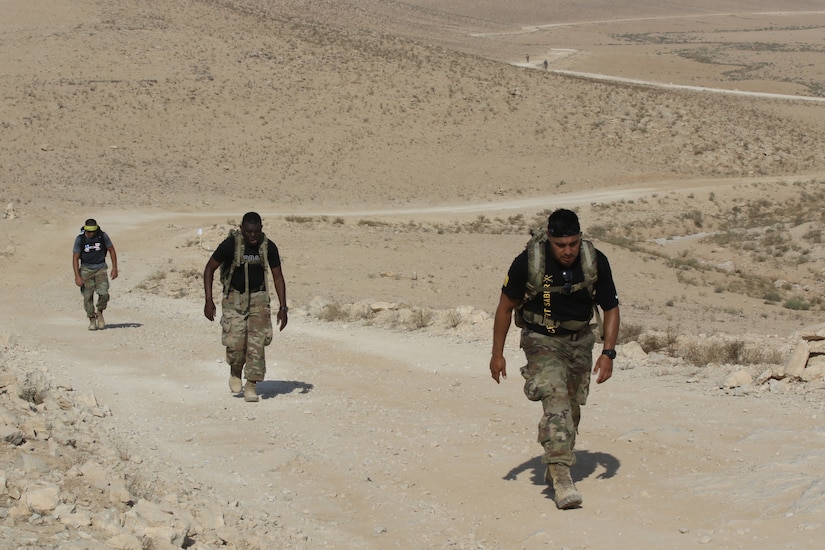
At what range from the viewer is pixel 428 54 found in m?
64.7

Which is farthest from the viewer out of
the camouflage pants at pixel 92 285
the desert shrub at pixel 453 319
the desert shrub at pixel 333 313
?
the desert shrub at pixel 333 313

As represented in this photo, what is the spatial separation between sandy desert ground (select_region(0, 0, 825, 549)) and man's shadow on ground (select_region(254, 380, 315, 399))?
15cm

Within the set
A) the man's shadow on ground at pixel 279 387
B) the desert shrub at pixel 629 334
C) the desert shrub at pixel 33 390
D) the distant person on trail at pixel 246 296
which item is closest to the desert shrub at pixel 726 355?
the desert shrub at pixel 629 334

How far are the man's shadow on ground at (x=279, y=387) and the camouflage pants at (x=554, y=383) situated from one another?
4.33 meters

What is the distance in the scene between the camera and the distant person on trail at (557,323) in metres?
6.06

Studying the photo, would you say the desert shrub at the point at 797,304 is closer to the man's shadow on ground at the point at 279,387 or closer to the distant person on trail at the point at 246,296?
the man's shadow on ground at the point at 279,387

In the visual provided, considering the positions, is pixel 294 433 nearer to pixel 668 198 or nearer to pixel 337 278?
pixel 337 278

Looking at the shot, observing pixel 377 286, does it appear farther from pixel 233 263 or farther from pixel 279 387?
pixel 233 263

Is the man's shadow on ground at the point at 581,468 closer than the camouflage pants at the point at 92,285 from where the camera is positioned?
Yes

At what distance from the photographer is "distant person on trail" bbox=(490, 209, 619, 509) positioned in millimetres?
6062

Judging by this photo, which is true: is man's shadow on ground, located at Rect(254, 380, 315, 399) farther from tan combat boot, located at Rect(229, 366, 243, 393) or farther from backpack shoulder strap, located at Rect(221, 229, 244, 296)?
backpack shoulder strap, located at Rect(221, 229, 244, 296)

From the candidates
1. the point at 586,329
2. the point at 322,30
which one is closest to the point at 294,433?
the point at 586,329

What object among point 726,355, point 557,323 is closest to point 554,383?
point 557,323

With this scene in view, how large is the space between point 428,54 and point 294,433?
5837 centimetres
